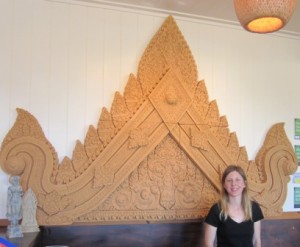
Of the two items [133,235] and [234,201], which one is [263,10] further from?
[133,235]

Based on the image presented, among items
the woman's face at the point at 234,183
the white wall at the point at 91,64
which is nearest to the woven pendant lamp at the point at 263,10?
the woman's face at the point at 234,183

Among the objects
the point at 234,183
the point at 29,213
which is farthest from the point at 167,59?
the point at 29,213

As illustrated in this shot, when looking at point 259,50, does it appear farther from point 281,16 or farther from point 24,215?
point 24,215

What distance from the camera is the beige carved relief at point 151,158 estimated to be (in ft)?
7.44

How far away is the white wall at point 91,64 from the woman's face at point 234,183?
705 mm

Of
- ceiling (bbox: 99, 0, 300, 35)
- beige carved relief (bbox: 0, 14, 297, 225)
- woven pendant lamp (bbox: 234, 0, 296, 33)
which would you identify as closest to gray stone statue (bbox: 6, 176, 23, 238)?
beige carved relief (bbox: 0, 14, 297, 225)

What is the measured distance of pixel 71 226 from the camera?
2.26 metres

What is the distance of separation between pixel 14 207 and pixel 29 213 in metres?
0.15

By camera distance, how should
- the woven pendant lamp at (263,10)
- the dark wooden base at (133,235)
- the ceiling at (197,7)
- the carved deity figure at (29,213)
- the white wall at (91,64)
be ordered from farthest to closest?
the ceiling at (197,7), the white wall at (91,64), the dark wooden base at (133,235), the carved deity figure at (29,213), the woven pendant lamp at (263,10)

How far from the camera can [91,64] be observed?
2486 millimetres

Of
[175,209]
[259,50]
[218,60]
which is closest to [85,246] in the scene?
[175,209]

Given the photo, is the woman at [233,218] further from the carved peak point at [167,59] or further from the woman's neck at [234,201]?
the carved peak point at [167,59]

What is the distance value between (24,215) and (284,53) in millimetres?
2574

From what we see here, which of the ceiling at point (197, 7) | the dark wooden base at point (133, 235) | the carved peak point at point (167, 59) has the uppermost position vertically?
the ceiling at point (197, 7)
